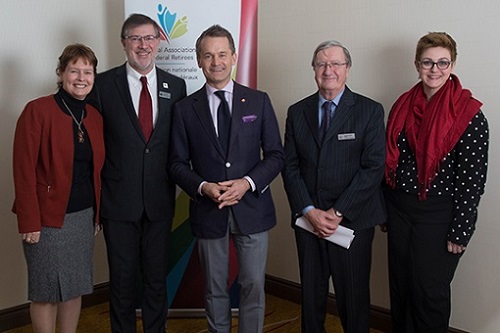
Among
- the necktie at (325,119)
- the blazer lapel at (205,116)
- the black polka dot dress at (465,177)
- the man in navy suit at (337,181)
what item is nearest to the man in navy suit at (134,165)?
the blazer lapel at (205,116)

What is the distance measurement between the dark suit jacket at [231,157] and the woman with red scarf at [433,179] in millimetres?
611

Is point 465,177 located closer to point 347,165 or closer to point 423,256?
point 423,256

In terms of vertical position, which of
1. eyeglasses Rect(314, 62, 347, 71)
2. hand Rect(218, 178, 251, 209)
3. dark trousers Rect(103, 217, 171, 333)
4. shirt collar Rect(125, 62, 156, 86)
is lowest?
dark trousers Rect(103, 217, 171, 333)

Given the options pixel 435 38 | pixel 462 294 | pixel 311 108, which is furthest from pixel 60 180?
pixel 462 294

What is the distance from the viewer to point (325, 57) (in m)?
2.43

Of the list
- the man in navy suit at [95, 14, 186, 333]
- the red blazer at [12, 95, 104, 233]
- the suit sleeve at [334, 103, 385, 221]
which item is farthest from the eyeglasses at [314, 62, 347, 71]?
the red blazer at [12, 95, 104, 233]

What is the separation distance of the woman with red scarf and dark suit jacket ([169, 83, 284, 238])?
0.61 metres

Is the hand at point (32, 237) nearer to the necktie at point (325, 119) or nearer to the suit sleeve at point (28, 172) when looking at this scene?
the suit sleeve at point (28, 172)

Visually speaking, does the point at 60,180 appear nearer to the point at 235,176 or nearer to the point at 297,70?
the point at 235,176

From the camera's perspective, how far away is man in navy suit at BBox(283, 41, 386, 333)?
2.43m

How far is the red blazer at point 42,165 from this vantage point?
2.36m

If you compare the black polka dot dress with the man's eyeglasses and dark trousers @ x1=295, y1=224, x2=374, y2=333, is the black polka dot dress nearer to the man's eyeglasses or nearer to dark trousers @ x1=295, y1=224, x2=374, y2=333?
dark trousers @ x1=295, y1=224, x2=374, y2=333

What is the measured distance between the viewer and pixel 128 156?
8.54 ft

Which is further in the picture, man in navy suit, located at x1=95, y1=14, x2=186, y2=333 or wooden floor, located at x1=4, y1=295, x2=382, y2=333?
wooden floor, located at x1=4, y1=295, x2=382, y2=333
